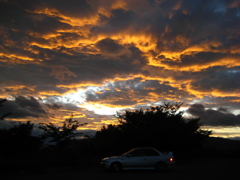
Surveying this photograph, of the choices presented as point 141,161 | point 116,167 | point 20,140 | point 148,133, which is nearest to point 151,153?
point 141,161

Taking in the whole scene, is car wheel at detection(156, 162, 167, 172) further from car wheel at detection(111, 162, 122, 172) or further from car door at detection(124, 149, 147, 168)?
car wheel at detection(111, 162, 122, 172)

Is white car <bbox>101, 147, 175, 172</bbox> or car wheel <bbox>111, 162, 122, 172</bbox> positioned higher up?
white car <bbox>101, 147, 175, 172</bbox>

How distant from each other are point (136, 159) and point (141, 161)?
1.12ft

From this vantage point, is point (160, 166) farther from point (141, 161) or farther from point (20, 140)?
point (20, 140)

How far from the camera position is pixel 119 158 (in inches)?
534

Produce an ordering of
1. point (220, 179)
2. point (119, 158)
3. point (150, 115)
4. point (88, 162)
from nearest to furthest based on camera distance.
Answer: point (220, 179), point (119, 158), point (88, 162), point (150, 115)

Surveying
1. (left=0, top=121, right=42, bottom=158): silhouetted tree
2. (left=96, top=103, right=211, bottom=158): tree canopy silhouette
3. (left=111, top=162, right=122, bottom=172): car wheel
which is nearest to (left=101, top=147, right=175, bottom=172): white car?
(left=111, top=162, right=122, bottom=172): car wheel

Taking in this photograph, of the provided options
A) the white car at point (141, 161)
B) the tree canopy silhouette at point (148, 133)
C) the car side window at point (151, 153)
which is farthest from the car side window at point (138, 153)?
the tree canopy silhouette at point (148, 133)

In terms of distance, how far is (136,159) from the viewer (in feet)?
45.1

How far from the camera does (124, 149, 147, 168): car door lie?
13.6m

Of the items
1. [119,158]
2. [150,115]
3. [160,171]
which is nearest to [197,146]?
[150,115]

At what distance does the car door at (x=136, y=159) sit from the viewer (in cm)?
1359

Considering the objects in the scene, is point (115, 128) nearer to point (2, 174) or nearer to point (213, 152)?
point (2, 174)

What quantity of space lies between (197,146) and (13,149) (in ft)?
73.9
